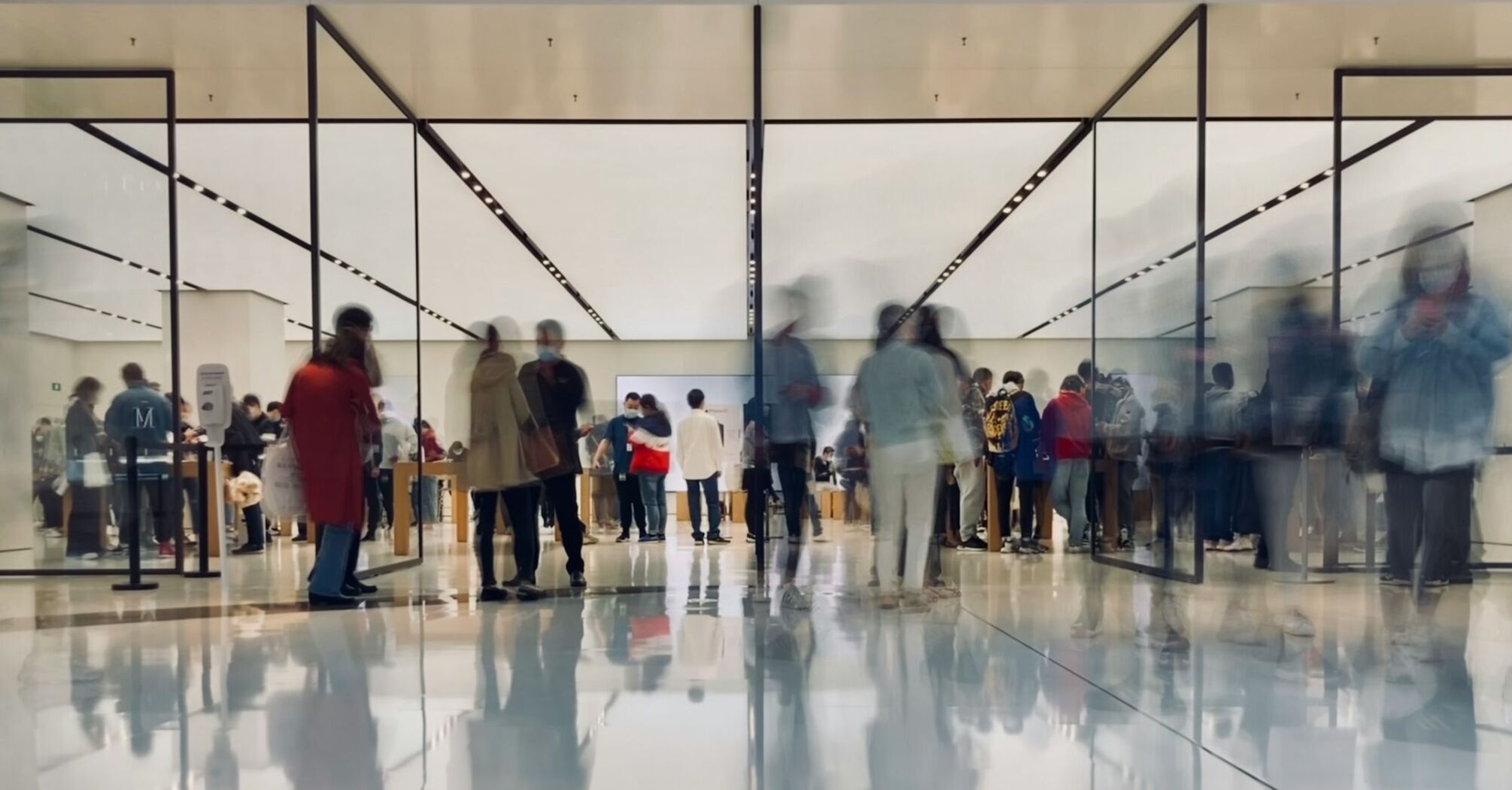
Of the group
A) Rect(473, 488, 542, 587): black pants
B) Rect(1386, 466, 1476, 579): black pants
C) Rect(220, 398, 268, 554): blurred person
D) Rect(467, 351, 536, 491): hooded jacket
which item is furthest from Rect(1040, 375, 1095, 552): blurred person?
Rect(220, 398, 268, 554): blurred person

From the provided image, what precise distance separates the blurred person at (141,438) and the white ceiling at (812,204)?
0.35m

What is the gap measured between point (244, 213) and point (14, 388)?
8.73ft

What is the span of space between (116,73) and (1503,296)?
30.9ft

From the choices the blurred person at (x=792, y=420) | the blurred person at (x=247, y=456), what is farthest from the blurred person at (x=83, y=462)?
the blurred person at (x=792, y=420)

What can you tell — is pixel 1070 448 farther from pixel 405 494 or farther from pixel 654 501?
pixel 405 494

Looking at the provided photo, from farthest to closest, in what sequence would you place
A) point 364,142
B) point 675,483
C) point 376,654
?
1. point 675,483
2. point 364,142
3. point 376,654

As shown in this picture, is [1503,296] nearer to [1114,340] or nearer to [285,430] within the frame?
[1114,340]

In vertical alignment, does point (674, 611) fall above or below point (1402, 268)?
below

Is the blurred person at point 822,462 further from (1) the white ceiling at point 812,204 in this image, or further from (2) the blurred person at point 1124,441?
(2) the blurred person at point 1124,441

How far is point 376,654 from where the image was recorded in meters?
3.98

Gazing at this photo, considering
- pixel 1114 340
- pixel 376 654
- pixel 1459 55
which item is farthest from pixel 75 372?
pixel 1459 55

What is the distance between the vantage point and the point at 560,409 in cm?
601

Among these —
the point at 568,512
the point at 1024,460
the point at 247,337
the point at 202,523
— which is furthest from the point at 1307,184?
the point at 247,337

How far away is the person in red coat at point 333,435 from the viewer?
17.4ft
